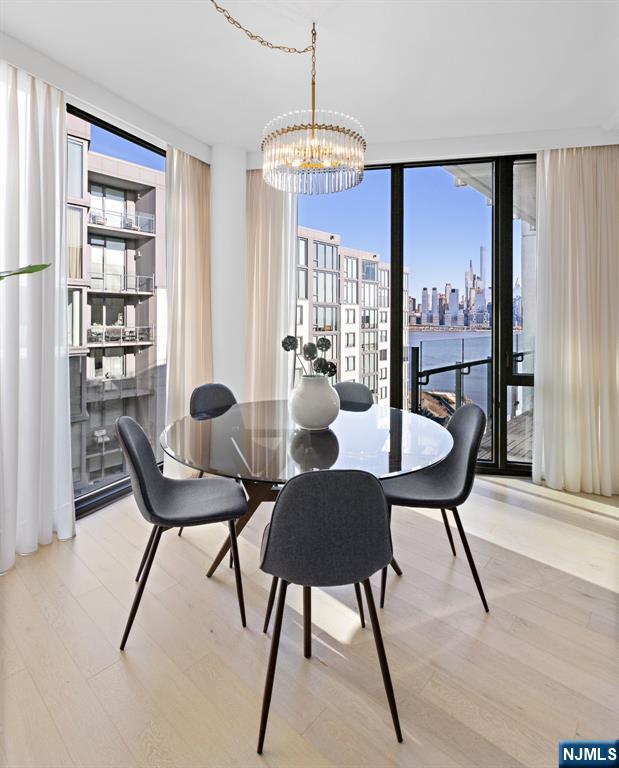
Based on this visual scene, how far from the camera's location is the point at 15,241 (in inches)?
99.7

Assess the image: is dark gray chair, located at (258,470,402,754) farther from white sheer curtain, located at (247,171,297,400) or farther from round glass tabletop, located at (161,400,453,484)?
white sheer curtain, located at (247,171,297,400)

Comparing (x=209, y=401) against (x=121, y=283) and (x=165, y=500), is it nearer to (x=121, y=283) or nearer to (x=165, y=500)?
(x=165, y=500)

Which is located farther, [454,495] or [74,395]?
[74,395]

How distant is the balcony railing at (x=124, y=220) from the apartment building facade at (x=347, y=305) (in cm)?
131

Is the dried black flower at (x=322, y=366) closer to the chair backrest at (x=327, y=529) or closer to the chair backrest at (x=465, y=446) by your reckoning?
the chair backrest at (x=465, y=446)

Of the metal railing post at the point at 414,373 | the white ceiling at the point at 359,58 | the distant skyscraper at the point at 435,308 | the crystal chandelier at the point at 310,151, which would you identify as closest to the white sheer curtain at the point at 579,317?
the white ceiling at the point at 359,58

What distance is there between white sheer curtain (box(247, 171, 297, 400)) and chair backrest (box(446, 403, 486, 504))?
197cm

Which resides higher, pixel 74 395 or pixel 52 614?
pixel 74 395

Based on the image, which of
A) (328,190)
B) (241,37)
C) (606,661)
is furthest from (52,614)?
(241,37)

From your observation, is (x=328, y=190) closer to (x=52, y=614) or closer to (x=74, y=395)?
(x=74, y=395)

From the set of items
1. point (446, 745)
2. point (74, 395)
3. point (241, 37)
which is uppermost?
point (241, 37)

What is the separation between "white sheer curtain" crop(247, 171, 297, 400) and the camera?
13.9 feet

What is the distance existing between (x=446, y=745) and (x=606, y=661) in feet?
2.66

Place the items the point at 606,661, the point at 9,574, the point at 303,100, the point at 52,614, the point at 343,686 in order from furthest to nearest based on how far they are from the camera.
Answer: the point at 303,100 → the point at 9,574 → the point at 52,614 → the point at 606,661 → the point at 343,686
